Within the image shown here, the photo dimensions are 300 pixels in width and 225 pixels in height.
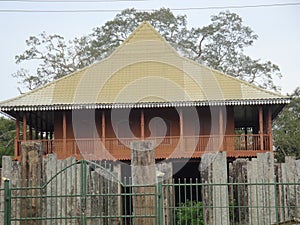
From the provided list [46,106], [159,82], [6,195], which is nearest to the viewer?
[6,195]

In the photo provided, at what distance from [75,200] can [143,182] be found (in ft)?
5.85

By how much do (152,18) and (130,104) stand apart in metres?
17.8

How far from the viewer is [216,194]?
497 inches

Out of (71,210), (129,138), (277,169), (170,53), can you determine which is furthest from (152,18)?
(71,210)

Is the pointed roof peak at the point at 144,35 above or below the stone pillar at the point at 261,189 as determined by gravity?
above

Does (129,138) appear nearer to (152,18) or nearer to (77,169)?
(77,169)

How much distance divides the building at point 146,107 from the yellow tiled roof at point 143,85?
0.04 meters

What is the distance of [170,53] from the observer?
2536 centimetres

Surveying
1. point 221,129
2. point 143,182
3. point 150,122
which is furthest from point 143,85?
point 143,182

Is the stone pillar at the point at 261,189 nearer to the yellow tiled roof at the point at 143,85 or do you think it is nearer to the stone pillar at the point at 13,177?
the stone pillar at the point at 13,177

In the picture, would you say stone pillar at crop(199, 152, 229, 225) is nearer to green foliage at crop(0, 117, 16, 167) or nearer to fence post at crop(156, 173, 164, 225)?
fence post at crop(156, 173, 164, 225)

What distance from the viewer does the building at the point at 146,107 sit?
22.2 m

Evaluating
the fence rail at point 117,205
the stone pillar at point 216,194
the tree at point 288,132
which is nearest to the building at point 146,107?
the fence rail at point 117,205

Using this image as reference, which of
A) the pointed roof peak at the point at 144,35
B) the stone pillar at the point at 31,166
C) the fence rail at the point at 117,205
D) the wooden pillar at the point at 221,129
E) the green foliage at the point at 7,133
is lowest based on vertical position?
the fence rail at the point at 117,205
